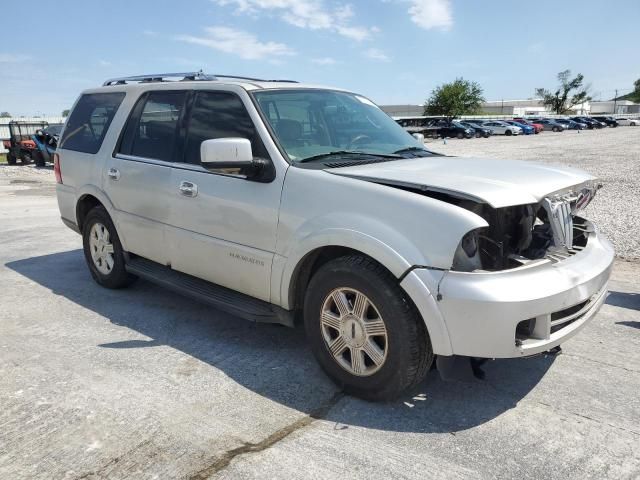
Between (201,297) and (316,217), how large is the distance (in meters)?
1.31

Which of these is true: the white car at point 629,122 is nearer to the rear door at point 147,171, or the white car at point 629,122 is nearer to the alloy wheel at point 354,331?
the rear door at point 147,171

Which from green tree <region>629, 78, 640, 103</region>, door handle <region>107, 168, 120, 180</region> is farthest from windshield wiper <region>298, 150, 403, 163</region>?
green tree <region>629, 78, 640, 103</region>

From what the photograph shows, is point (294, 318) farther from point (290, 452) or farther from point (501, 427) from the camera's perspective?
point (501, 427)

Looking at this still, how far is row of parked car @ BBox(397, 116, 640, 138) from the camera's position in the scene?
161 ft

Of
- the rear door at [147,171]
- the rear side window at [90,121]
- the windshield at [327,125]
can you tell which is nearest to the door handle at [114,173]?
the rear door at [147,171]

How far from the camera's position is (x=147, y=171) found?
179 inches

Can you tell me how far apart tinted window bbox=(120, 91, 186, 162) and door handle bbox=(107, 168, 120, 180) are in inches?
7.2

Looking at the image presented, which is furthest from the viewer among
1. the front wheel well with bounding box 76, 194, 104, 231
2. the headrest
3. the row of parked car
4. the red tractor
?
the row of parked car

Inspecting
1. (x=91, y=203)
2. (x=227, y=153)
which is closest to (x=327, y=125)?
(x=227, y=153)

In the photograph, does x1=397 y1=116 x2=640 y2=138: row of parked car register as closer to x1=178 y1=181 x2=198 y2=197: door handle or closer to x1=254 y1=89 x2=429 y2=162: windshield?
x1=254 y1=89 x2=429 y2=162: windshield

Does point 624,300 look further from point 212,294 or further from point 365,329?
point 212,294

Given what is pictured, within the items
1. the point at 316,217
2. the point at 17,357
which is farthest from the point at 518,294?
the point at 17,357

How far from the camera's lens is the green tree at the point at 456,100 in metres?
88.4

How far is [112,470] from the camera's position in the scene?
2619mm
